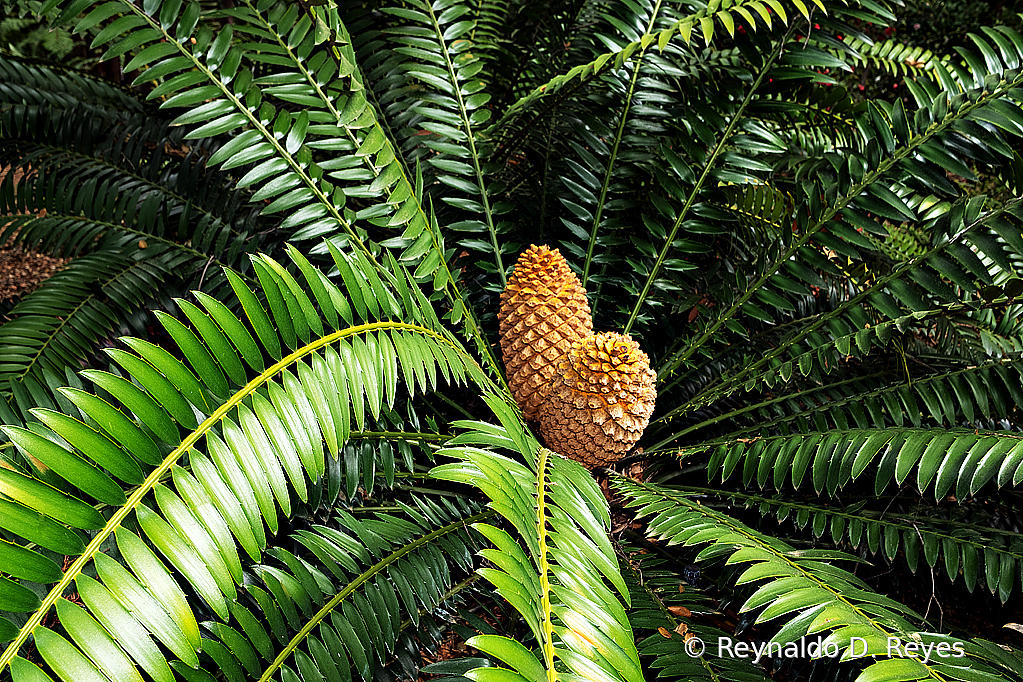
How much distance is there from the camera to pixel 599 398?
129 centimetres

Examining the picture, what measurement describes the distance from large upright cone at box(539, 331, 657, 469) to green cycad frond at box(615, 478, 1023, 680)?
1.04 ft

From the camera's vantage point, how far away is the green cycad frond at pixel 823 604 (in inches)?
26.4

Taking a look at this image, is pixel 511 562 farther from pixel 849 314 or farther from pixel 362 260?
pixel 849 314

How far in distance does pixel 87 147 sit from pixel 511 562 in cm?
182

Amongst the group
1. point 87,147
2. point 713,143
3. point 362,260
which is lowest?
point 362,260

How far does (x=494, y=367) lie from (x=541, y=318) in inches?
6.2

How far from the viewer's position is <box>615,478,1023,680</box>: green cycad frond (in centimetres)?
67

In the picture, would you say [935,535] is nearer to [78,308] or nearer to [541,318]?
[541,318]

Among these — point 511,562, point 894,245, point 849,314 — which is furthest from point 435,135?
point 894,245

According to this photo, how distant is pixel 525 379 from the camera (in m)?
1.42

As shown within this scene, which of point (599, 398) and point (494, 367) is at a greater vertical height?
point (494, 367)

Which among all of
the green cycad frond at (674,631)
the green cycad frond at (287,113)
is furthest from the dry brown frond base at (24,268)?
the green cycad frond at (674,631)

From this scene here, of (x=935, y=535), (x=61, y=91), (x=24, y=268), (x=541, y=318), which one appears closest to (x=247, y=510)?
(x=541, y=318)

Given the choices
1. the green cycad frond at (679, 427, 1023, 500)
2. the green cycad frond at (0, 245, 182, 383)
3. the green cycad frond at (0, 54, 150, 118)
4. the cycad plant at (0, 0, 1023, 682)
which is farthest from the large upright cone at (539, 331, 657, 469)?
the green cycad frond at (0, 54, 150, 118)
